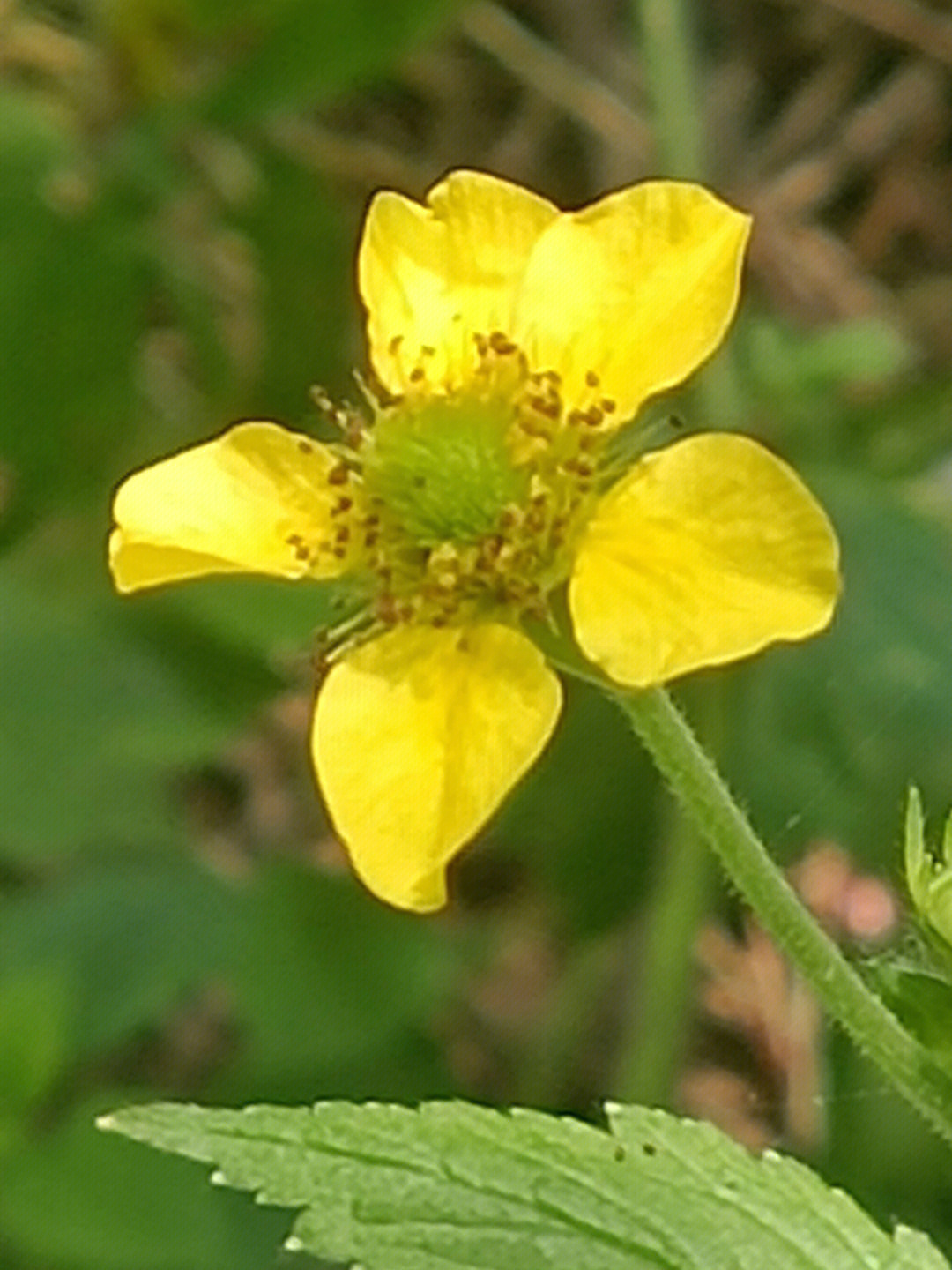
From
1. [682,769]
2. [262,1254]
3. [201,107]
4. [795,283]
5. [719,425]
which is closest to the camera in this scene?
[682,769]

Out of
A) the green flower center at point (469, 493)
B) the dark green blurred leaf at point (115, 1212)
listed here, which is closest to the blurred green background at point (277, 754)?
the dark green blurred leaf at point (115, 1212)

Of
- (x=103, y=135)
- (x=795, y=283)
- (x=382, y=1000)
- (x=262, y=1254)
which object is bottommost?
(x=262, y=1254)

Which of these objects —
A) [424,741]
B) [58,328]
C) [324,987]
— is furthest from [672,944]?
[424,741]

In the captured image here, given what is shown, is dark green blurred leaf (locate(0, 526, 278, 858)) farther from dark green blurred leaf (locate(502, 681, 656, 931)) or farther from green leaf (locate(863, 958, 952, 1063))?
green leaf (locate(863, 958, 952, 1063))

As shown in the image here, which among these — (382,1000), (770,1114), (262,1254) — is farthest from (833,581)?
(770,1114)

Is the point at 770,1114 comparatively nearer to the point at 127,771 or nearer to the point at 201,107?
the point at 127,771
